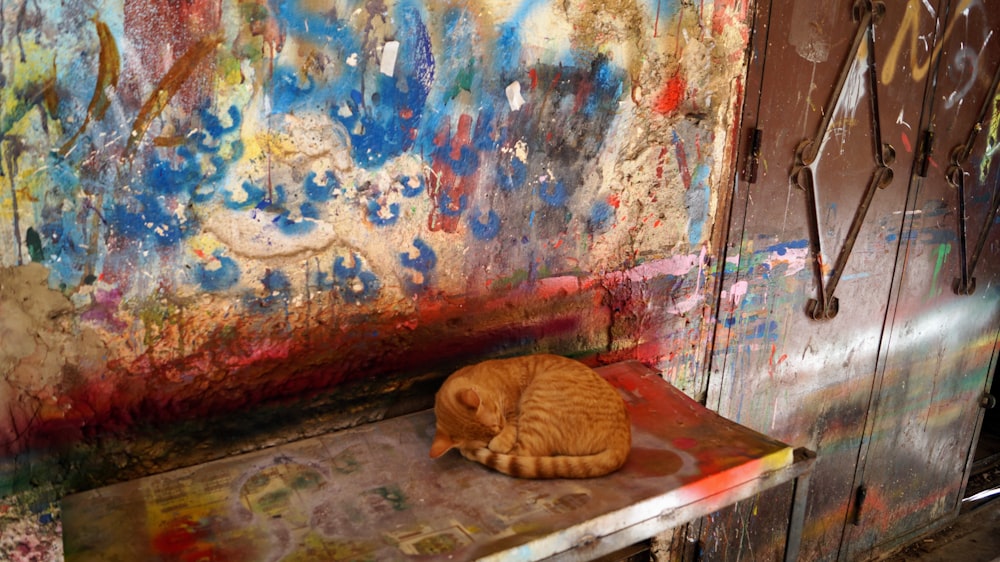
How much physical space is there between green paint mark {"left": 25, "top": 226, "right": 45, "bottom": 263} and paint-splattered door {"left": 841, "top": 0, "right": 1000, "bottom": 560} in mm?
2969

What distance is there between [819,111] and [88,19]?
2.47 meters

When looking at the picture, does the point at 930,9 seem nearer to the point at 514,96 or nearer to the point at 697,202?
the point at 697,202

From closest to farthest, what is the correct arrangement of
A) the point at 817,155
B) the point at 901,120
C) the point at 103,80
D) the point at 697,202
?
the point at 103,80 < the point at 697,202 < the point at 817,155 < the point at 901,120

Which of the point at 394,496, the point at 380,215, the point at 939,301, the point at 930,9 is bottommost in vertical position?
the point at 939,301

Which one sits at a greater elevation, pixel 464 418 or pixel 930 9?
pixel 930 9

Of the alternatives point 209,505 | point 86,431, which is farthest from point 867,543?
point 86,431

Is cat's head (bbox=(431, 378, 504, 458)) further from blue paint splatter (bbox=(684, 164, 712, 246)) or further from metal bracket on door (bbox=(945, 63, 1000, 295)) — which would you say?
metal bracket on door (bbox=(945, 63, 1000, 295))

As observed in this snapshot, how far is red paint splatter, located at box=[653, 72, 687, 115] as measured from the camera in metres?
2.44

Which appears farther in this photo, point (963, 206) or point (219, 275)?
point (963, 206)

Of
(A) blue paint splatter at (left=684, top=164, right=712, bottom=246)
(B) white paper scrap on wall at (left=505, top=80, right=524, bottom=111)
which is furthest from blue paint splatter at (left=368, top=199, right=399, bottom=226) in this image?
(A) blue paint splatter at (left=684, top=164, right=712, bottom=246)

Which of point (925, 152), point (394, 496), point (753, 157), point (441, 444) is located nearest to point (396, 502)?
point (394, 496)

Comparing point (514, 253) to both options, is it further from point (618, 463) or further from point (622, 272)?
point (618, 463)

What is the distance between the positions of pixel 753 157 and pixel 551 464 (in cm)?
150

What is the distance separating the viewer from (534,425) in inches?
75.5
